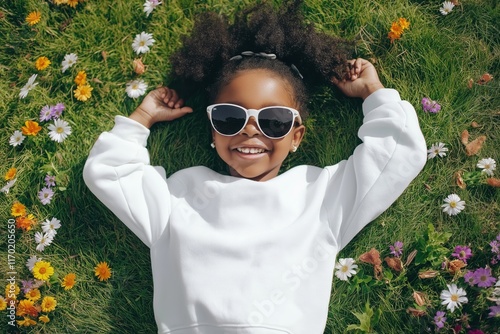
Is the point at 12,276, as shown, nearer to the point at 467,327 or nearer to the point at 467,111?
the point at 467,327

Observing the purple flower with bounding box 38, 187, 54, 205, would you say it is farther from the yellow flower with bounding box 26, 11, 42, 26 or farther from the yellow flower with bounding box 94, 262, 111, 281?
the yellow flower with bounding box 26, 11, 42, 26

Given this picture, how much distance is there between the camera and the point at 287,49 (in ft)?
9.80

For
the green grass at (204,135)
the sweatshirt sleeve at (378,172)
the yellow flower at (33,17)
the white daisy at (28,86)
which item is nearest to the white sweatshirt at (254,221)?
the sweatshirt sleeve at (378,172)

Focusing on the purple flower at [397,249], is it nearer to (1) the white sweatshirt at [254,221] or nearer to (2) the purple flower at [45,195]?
(1) the white sweatshirt at [254,221]

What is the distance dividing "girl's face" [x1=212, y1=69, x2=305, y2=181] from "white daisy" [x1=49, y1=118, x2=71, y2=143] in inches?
40.7

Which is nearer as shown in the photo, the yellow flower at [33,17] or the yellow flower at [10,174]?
the yellow flower at [10,174]

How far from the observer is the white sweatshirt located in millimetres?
2740

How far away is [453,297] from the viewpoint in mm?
2918

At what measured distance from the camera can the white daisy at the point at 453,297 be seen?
290 centimetres

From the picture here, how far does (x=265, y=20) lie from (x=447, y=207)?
1.51 m

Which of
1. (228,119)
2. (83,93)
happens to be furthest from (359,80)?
(83,93)

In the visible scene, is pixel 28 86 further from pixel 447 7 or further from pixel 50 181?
pixel 447 7

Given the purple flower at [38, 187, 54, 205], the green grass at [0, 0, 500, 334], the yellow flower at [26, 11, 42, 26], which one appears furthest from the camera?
the yellow flower at [26, 11, 42, 26]

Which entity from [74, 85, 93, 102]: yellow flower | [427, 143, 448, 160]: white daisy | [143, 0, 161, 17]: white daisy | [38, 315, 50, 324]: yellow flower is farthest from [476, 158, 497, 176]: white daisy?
[38, 315, 50, 324]: yellow flower
